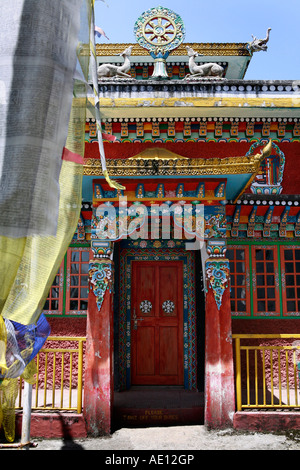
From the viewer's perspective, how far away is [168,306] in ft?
25.8

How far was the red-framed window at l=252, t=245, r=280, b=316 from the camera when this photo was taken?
7887 millimetres

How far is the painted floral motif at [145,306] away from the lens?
7.85m

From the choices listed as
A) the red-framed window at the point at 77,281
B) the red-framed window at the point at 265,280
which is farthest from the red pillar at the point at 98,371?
the red-framed window at the point at 265,280

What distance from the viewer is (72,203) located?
2254mm

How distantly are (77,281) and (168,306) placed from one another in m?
1.87

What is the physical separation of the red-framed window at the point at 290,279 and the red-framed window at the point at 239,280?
28.1 inches

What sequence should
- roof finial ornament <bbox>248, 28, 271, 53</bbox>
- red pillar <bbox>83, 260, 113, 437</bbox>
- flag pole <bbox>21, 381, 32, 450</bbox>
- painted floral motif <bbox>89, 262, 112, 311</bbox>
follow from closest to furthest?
flag pole <bbox>21, 381, 32, 450</bbox>, red pillar <bbox>83, 260, 113, 437</bbox>, painted floral motif <bbox>89, 262, 112, 311</bbox>, roof finial ornament <bbox>248, 28, 271, 53</bbox>

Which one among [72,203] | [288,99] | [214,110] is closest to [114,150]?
[214,110]

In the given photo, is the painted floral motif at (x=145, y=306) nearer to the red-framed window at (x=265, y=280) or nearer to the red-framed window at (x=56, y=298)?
the red-framed window at (x=56, y=298)

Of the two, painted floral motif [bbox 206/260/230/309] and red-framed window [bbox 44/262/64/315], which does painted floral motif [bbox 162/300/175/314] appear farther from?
red-framed window [bbox 44/262/64/315]

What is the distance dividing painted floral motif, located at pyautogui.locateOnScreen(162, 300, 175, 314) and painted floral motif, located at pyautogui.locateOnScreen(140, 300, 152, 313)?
273mm

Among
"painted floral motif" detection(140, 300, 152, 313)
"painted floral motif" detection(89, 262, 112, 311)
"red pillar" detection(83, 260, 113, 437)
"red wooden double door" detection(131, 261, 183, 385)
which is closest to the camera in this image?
"red pillar" detection(83, 260, 113, 437)

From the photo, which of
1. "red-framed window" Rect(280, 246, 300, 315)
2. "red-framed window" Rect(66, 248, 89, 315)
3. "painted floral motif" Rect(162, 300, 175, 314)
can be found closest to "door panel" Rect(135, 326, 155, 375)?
"painted floral motif" Rect(162, 300, 175, 314)
